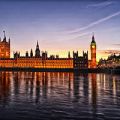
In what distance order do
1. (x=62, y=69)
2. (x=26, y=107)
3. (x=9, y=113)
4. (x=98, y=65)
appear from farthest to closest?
1. (x=98, y=65)
2. (x=62, y=69)
3. (x=26, y=107)
4. (x=9, y=113)

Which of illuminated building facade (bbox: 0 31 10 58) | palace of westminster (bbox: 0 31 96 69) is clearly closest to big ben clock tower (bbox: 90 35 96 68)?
palace of westminster (bbox: 0 31 96 69)

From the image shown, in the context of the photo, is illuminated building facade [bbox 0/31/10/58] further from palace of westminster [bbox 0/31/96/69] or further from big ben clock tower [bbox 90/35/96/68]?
big ben clock tower [bbox 90/35/96/68]

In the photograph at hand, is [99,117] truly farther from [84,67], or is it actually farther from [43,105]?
[84,67]

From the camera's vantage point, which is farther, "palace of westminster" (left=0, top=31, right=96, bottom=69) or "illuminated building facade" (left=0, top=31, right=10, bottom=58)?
"illuminated building facade" (left=0, top=31, right=10, bottom=58)

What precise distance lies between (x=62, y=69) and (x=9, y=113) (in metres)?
163

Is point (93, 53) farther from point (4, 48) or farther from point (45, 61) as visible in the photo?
point (4, 48)

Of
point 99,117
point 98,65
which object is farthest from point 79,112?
point 98,65

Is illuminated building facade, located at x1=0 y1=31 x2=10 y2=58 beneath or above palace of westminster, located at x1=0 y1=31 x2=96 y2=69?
above

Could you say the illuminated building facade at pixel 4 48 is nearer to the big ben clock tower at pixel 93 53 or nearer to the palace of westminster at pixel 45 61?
the palace of westminster at pixel 45 61

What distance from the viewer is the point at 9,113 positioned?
13.0 metres

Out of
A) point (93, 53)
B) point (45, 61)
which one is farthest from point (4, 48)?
point (93, 53)

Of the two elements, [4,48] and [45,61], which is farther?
[4,48]

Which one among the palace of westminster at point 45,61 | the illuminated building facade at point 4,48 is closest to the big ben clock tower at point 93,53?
the palace of westminster at point 45,61

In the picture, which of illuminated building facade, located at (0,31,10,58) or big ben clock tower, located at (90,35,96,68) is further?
illuminated building facade, located at (0,31,10,58)
